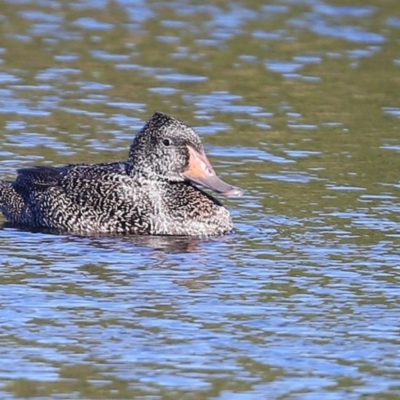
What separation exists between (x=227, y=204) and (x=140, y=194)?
1.28m

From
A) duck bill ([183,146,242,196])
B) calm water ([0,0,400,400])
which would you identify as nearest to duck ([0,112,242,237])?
duck bill ([183,146,242,196])

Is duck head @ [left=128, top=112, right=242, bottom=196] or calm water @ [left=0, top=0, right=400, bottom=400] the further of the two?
duck head @ [left=128, top=112, right=242, bottom=196]

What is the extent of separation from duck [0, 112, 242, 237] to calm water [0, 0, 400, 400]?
314 millimetres

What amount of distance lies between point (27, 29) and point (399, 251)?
10701 mm

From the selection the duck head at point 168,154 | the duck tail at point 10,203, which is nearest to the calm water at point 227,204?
the duck head at point 168,154

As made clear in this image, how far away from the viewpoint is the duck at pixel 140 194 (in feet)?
46.3

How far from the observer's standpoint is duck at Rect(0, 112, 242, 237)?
14117mm

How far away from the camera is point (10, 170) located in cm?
1594

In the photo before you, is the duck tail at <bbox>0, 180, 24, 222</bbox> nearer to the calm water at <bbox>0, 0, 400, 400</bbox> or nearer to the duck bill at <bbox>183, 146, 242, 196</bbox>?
the calm water at <bbox>0, 0, 400, 400</bbox>

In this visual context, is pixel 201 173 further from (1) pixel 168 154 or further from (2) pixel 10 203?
(2) pixel 10 203

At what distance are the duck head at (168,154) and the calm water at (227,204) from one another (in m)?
0.61

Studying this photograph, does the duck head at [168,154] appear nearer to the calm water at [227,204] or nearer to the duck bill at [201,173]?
the duck bill at [201,173]

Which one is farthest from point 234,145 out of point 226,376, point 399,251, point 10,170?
point 226,376

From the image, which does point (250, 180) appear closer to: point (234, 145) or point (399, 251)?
point (234, 145)
